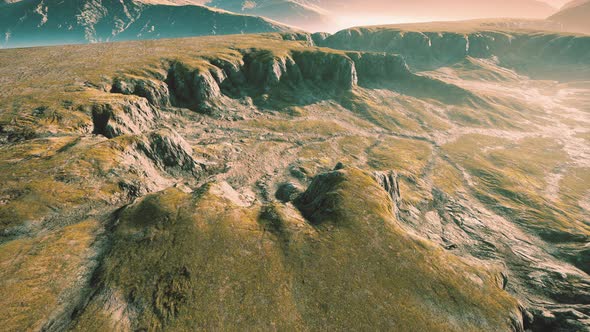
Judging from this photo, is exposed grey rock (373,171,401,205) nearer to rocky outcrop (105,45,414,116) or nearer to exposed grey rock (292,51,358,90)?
rocky outcrop (105,45,414,116)

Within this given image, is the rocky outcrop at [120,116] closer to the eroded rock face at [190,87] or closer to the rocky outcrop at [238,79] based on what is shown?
the rocky outcrop at [238,79]

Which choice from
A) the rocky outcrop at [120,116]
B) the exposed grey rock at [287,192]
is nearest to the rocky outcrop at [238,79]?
the rocky outcrop at [120,116]

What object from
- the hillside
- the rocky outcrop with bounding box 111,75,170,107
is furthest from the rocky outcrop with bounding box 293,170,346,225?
the rocky outcrop with bounding box 111,75,170,107

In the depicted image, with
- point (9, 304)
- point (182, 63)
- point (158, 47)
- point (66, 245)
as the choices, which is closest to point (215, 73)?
point (182, 63)

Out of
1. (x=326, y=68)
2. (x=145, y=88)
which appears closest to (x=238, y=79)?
(x=145, y=88)

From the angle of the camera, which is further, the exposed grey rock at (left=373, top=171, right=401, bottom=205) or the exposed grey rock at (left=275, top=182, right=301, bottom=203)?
the exposed grey rock at (left=275, top=182, right=301, bottom=203)

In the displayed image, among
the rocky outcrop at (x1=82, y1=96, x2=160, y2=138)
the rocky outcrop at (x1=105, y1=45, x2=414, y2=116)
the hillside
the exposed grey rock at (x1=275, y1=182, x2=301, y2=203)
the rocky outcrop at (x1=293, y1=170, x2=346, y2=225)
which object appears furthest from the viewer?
the rocky outcrop at (x1=105, y1=45, x2=414, y2=116)
